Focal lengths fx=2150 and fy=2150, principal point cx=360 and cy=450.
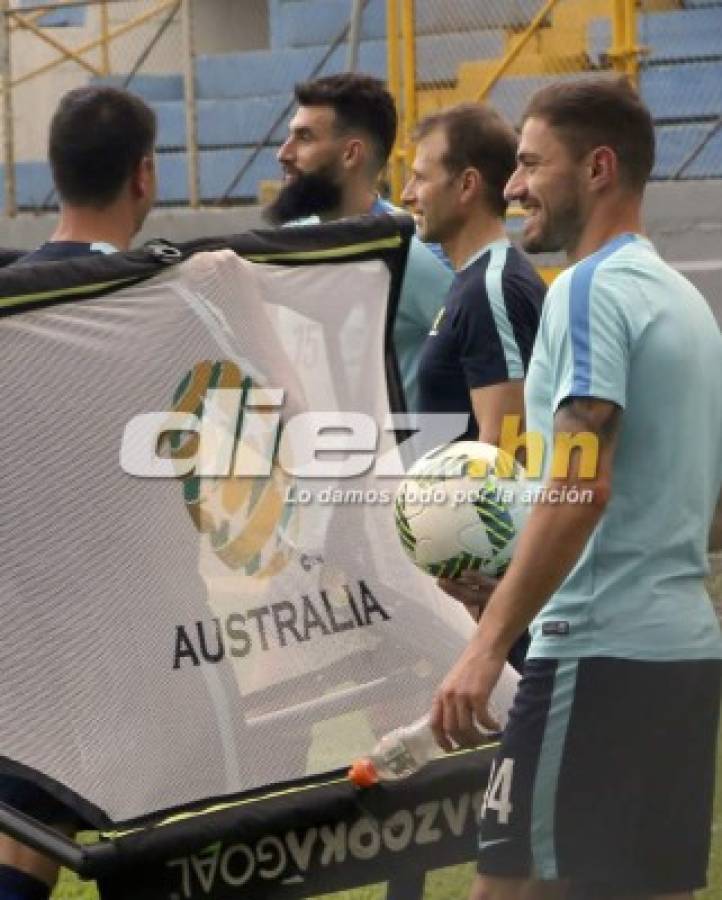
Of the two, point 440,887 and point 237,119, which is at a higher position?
point 237,119

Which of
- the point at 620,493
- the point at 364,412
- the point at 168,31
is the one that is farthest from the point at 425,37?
the point at 620,493

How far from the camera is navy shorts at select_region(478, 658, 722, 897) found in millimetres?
3637

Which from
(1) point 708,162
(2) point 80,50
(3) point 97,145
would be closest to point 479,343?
(3) point 97,145

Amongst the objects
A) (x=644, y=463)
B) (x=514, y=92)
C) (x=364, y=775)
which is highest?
(x=514, y=92)

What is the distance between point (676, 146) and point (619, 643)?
8.86m

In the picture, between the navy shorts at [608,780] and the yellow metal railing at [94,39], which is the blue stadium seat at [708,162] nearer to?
the yellow metal railing at [94,39]

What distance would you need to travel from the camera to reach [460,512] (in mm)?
4113

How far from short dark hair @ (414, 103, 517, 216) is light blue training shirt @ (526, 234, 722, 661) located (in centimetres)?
170

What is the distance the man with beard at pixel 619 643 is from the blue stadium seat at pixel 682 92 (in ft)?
30.0

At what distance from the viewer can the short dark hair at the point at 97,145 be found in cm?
484

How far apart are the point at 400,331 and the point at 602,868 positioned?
2098 mm

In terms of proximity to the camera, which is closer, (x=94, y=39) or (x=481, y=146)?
(x=481, y=146)

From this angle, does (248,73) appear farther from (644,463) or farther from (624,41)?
(644,463)

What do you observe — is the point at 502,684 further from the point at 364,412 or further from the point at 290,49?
the point at 290,49
